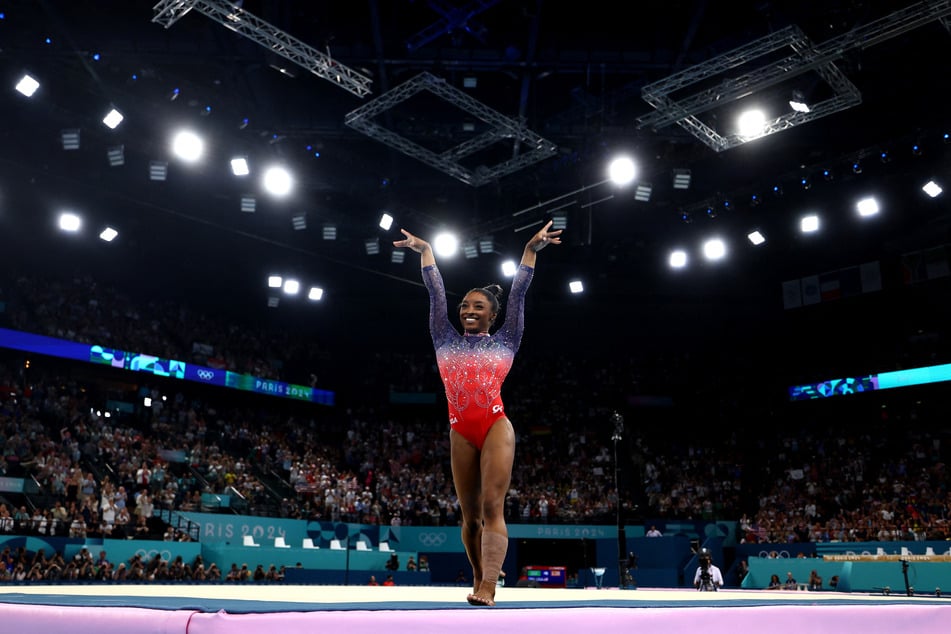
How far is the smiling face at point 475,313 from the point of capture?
4.14 metres

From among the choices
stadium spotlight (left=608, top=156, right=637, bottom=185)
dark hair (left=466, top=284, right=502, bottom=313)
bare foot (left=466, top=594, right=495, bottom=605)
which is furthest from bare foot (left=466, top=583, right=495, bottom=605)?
stadium spotlight (left=608, top=156, right=637, bottom=185)

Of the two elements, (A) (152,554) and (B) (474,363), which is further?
(A) (152,554)

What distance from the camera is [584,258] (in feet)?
81.2

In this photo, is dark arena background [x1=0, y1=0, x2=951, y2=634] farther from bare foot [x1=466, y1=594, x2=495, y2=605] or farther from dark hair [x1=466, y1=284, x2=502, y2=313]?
dark hair [x1=466, y1=284, x2=502, y2=313]

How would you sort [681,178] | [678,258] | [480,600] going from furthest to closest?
[678,258], [681,178], [480,600]

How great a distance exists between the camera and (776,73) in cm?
1226

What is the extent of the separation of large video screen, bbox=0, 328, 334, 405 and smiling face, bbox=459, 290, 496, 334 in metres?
20.0

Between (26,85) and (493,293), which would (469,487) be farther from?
(26,85)

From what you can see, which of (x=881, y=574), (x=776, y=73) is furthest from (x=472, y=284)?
(x=881, y=574)

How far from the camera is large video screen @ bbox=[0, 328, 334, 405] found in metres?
20.5

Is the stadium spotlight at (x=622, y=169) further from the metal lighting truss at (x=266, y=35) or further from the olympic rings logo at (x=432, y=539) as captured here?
the olympic rings logo at (x=432, y=539)

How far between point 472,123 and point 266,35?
515 centimetres

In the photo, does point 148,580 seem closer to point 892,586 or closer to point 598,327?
point 892,586

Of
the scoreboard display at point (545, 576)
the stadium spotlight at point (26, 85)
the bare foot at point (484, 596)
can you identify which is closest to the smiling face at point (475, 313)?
the bare foot at point (484, 596)
